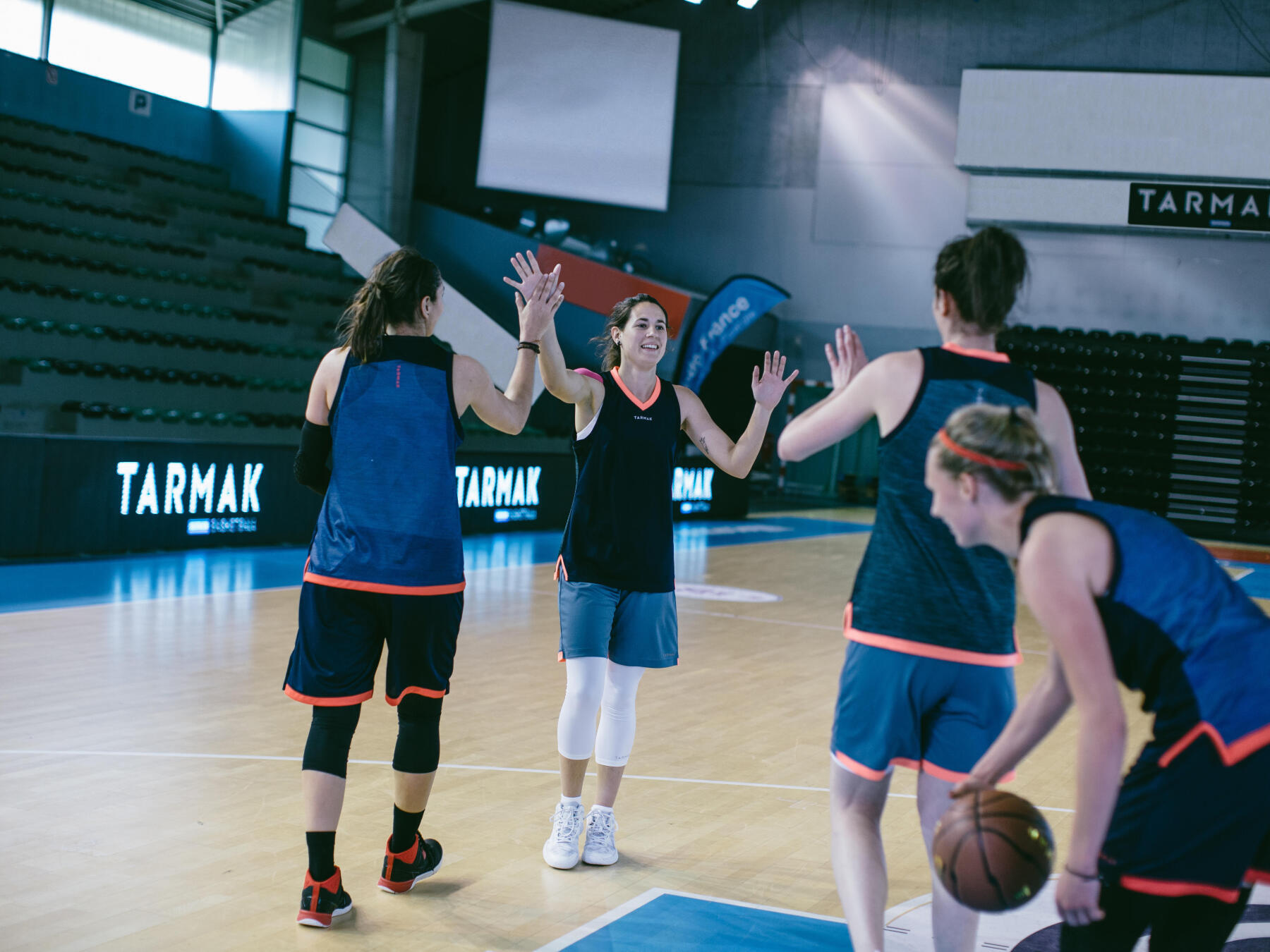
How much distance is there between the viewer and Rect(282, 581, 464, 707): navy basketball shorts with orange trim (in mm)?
3024

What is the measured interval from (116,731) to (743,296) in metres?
12.1

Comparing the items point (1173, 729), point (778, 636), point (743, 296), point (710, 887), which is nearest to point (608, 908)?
point (710, 887)

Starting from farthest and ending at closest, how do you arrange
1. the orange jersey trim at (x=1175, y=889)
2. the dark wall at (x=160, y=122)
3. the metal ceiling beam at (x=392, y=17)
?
the metal ceiling beam at (x=392, y=17) → the dark wall at (x=160, y=122) → the orange jersey trim at (x=1175, y=889)

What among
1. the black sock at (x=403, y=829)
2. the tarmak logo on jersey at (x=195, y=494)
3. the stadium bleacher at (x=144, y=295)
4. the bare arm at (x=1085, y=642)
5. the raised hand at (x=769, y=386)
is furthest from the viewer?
the stadium bleacher at (x=144, y=295)

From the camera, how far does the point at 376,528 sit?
9.93 feet

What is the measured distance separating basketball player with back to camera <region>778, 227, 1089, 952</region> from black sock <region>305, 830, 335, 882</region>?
1.28 metres

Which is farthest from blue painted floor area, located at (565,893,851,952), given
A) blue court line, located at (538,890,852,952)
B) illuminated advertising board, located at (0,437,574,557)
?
illuminated advertising board, located at (0,437,574,557)

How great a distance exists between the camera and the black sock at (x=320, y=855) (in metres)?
2.98

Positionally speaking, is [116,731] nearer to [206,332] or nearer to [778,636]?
[778,636]

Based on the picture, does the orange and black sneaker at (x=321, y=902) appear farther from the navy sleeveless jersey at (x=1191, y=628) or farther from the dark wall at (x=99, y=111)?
the dark wall at (x=99, y=111)

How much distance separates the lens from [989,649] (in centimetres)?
235

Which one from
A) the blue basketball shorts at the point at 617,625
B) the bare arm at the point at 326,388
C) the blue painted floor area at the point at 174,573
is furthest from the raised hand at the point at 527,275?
the blue painted floor area at the point at 174,573

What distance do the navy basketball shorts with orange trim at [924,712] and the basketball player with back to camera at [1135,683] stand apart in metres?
0.38

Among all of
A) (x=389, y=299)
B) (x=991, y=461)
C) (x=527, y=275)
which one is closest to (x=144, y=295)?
(x=527, y=275)
